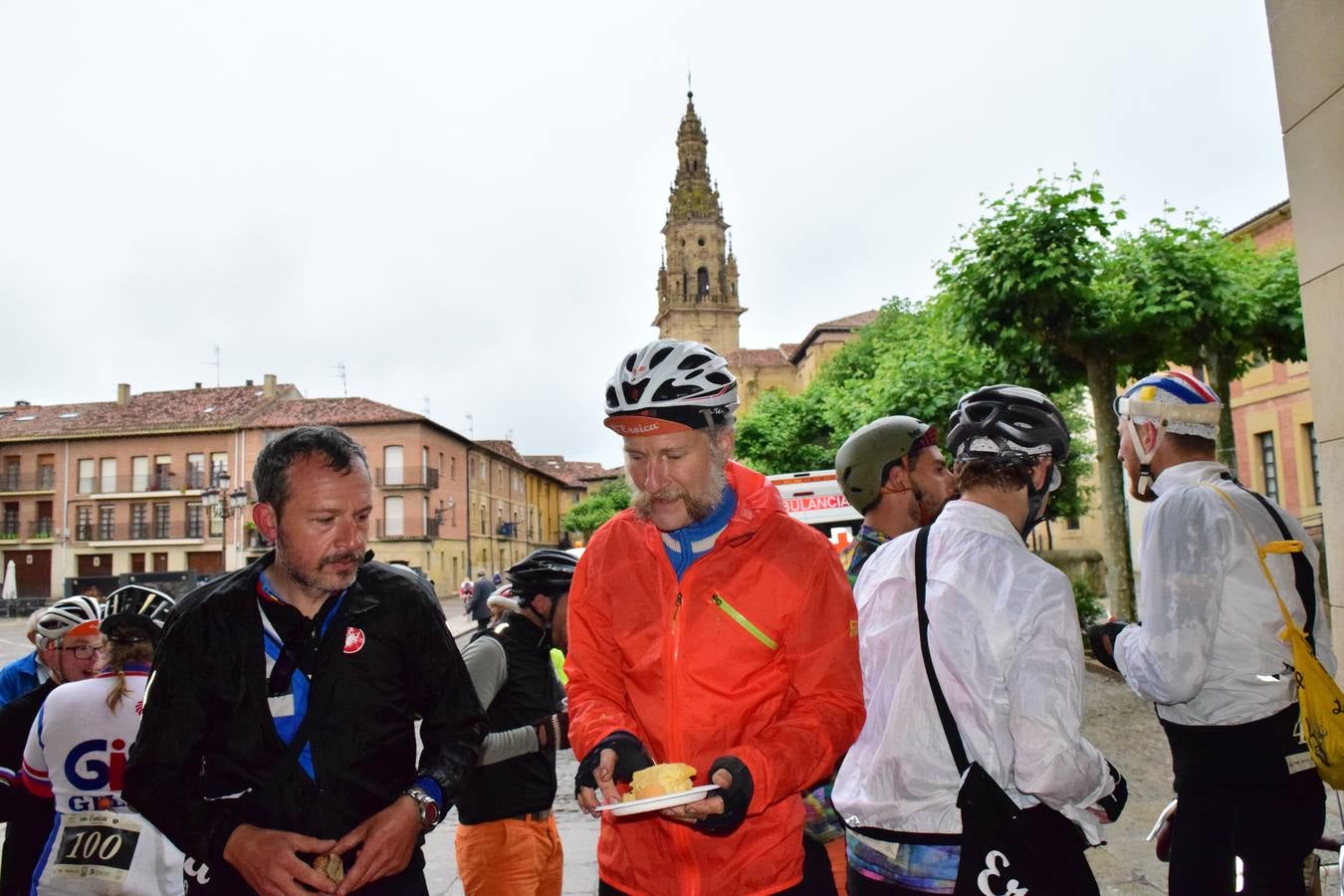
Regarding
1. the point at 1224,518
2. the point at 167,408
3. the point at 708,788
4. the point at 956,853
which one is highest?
the point at 167,408

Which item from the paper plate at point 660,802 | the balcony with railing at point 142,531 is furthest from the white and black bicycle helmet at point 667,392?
the balcony with railing at point 142,531

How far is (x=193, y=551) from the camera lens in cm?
5297

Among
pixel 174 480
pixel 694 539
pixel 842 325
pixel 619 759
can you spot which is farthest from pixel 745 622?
pixel 842 325

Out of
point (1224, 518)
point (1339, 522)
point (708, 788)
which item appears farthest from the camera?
point (1339, 522)

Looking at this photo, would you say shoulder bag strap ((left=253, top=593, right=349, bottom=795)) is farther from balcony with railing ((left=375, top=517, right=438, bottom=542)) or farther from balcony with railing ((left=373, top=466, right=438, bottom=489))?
balcony with railing ((left=375, top=517, right=438, bottom=542))

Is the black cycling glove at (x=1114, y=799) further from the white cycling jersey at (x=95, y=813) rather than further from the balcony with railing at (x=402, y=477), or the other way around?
the balcony with railing at (x=402, y=477)

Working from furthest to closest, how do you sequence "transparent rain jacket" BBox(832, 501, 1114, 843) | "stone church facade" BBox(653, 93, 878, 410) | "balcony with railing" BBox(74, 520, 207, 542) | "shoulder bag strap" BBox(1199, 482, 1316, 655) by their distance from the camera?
"stone church facade" BBox(653, 93, 878, 410)
"balcony with railing" BBox(74, 520, 207, 542)
"shoulder bag strap" BBox(1199, 482, 1316, 655)
"transparent rain jacket" BBox(832, 501, 1114, 843)

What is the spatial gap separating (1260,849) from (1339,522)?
2.85 meters

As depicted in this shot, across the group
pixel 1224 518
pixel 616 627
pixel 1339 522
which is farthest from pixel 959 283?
pixel 616 627

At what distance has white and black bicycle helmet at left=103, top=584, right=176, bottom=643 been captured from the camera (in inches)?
135

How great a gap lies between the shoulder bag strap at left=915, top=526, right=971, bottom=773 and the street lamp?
33183 millimetres

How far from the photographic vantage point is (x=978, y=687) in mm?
2084

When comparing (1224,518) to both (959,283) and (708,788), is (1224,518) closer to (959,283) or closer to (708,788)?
(708,788)

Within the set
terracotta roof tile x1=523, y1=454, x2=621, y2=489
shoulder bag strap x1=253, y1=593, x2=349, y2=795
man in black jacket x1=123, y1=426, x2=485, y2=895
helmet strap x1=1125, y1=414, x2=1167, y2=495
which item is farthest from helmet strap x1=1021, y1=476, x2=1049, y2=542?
terracotta roof tile x1=523, y1=454, x2=621, y2=489
